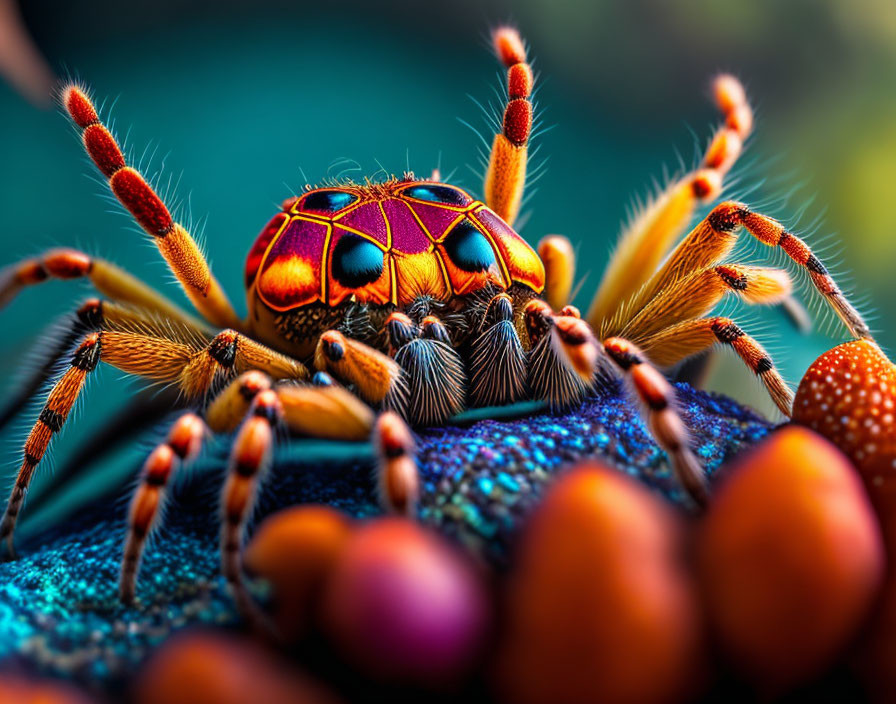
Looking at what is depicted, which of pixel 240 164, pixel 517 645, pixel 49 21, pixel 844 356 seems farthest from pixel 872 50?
pixel 517 645

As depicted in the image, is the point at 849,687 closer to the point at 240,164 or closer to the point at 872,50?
the point at 240,164

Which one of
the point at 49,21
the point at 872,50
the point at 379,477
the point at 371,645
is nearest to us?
the point at 371,645

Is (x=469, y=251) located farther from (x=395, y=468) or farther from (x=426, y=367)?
(x=395, y=468)

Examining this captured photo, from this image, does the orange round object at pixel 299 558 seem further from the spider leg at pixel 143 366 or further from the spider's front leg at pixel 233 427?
the spider leg at pixel 143 366

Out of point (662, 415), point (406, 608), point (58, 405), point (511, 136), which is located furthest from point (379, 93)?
point (406, 608)

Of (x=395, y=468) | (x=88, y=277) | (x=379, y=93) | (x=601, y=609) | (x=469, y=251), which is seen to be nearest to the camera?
(x=601, y=609)

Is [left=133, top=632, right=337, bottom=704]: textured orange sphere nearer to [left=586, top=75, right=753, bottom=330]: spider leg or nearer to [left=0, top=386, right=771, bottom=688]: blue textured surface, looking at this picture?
[left=0, top=386, right=771, bottom=688]: blue textured surface

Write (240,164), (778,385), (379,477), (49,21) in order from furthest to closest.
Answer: (240,164) < (49,21) < (778,385) < (379,477)
